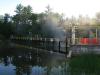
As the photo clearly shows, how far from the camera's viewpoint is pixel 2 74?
1461 centimetres

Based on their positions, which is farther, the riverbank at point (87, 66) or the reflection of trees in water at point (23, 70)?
the reflection of trees in water at point (23, 70)

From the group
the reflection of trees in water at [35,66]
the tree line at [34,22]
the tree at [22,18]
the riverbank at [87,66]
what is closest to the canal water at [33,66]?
the reflection of trees in water at [35,66]

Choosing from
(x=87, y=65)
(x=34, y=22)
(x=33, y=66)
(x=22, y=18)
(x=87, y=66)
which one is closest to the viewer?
(x=87, y=66)

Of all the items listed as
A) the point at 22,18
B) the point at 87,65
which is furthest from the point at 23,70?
the point at 22,18

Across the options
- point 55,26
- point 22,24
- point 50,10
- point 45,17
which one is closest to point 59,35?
point 55,26

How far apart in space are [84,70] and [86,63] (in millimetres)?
845

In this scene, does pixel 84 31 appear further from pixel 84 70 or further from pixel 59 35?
pixel 84 70

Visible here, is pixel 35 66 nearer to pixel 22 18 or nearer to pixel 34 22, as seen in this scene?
pixel 34 22

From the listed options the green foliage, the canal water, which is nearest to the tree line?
the canal water

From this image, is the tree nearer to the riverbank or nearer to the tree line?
the tree line

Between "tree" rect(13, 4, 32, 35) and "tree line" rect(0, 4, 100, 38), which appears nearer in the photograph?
"tree line" rect(0, 4, 100, 38)

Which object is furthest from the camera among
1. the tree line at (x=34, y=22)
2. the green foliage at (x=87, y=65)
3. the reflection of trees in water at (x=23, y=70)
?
the tree line at (x=34, y=22)

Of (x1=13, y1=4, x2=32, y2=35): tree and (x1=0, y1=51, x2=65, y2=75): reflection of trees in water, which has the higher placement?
(x1=13, y1=4, x2=32, y2=35): tree

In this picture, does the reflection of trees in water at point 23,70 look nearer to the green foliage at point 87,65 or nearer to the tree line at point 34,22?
the green foliage at point 87,65
